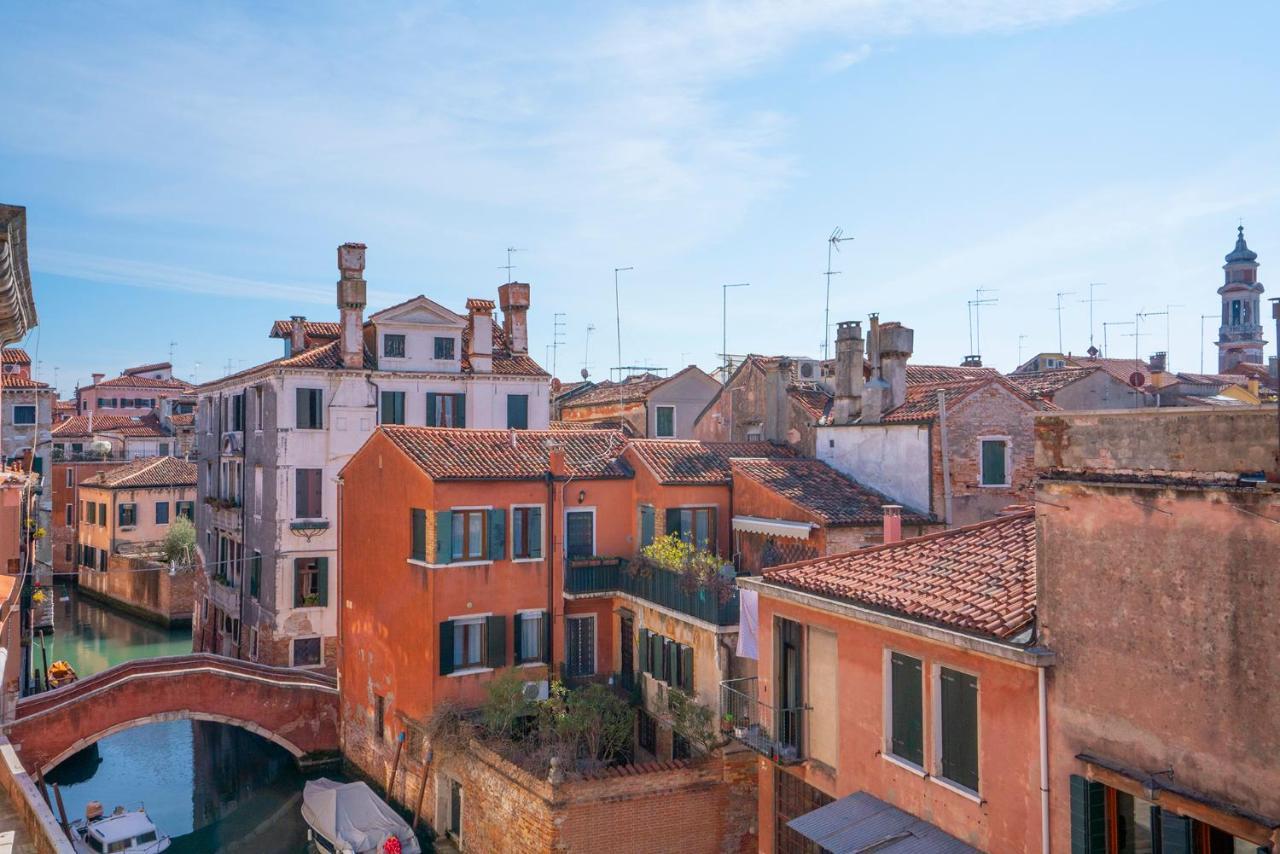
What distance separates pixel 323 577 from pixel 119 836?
369 inches

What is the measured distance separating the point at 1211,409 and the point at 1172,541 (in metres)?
1.06

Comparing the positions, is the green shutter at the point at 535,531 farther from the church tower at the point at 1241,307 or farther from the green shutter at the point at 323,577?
the church tower at the point at 1241,307

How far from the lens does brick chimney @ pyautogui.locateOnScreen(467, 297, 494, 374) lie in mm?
29281

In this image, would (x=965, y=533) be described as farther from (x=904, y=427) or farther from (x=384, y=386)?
(x=384, y=386)

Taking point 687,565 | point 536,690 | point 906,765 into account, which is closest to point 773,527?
point 687,565

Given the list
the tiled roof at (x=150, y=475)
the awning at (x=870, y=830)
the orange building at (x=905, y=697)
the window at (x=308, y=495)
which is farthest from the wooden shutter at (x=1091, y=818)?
the tiled roof at (x=150, y=475)

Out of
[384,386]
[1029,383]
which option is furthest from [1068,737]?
[384,386]

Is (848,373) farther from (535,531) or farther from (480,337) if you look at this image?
(480,337)

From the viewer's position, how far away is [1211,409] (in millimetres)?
7664

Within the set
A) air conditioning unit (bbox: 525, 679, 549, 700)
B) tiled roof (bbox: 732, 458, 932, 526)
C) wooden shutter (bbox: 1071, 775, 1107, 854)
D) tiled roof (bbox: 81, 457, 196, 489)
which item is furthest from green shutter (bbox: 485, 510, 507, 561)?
tiled roof (bbox: 81, 457, 196, 489)

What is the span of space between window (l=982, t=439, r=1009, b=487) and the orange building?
7.06 metres

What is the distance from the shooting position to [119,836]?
19609 millimetres

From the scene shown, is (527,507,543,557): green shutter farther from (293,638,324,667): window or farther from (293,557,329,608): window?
(293,638,324,667): window

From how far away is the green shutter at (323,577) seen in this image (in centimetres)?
2797
